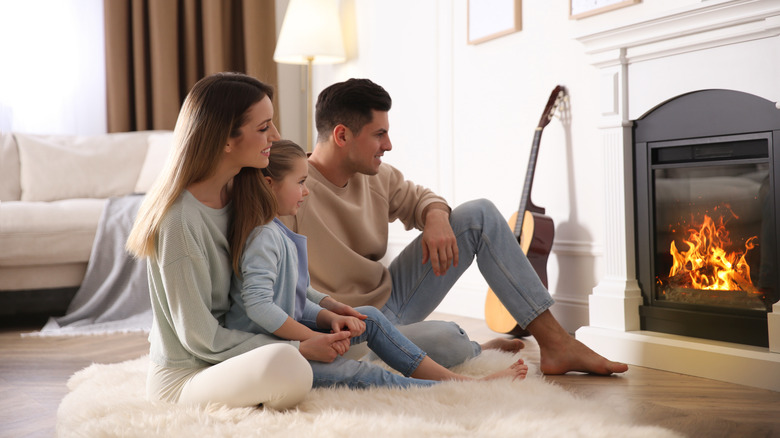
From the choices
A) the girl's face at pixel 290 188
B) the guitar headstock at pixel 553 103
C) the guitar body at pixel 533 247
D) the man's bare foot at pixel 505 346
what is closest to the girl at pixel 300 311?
the girl's face at pixel 290 188

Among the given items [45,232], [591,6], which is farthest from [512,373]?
[45,232]

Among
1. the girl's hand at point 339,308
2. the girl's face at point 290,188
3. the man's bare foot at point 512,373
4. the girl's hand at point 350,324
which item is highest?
the girl's face at point 290,188

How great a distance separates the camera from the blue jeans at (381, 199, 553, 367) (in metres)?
1.98

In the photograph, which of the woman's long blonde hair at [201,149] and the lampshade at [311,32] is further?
the lampshade at [311,32]

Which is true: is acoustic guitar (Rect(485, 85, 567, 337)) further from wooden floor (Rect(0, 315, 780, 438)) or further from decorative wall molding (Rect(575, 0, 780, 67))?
decorative wall molding (Rect(575, 0, 780, 67))

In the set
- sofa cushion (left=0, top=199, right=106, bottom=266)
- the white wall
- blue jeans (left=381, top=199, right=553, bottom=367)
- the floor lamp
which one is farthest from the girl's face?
the white wall

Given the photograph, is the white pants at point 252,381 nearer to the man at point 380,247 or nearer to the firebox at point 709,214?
the man at point 380,247

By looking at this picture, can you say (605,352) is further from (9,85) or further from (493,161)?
(9,85)

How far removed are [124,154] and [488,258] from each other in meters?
2.48

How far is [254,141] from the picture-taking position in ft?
5.02

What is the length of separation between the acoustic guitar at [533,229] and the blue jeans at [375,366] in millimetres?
1103

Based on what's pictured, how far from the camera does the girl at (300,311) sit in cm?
153

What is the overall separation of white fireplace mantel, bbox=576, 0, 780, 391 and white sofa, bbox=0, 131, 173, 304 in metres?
2.06

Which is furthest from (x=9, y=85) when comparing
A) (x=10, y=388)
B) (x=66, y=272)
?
(x=10, y=388)
